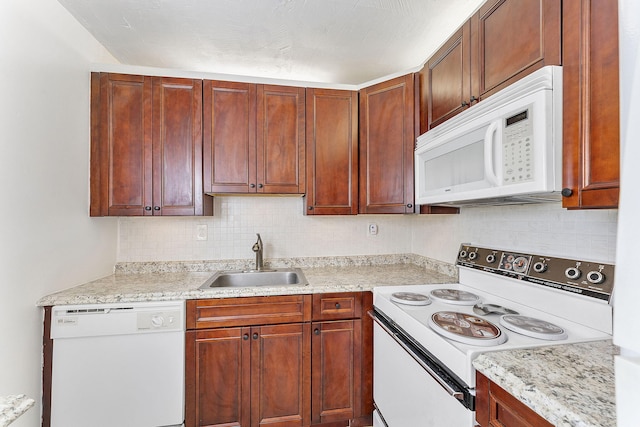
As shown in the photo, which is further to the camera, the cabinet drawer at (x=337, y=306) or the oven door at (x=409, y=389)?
the cabinet drawer at (x=337, y=306)

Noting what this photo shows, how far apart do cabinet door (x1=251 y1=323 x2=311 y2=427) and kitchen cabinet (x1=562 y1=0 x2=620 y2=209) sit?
4.83ft

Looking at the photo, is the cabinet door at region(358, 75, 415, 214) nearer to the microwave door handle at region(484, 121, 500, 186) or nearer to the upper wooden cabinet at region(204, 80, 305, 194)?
the upper wooden cabinet at region(204, 80, 305, 194)

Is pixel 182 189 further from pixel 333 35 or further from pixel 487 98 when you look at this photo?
pixel 487 98

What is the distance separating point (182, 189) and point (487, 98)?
1.79m

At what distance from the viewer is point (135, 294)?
155 centimetres

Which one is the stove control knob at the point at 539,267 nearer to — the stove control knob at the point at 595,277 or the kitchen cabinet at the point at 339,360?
the stove control knob at the point at 595,277

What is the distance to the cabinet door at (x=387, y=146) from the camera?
1.94 metres

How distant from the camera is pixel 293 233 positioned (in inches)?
92.6

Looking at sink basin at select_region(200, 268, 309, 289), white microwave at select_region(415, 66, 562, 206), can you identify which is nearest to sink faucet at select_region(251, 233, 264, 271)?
sink basin at select_region(200, 268, 309, 289)

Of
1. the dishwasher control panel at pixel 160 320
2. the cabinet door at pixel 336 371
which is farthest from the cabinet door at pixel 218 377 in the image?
the cabinet door at pixel 336 371

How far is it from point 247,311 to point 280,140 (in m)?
1.15

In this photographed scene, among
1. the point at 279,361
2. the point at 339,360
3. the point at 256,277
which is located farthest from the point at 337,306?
the point at 256,277

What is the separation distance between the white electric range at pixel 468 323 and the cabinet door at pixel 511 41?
808 mm

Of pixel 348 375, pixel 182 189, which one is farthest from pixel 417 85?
pixel 348 375
